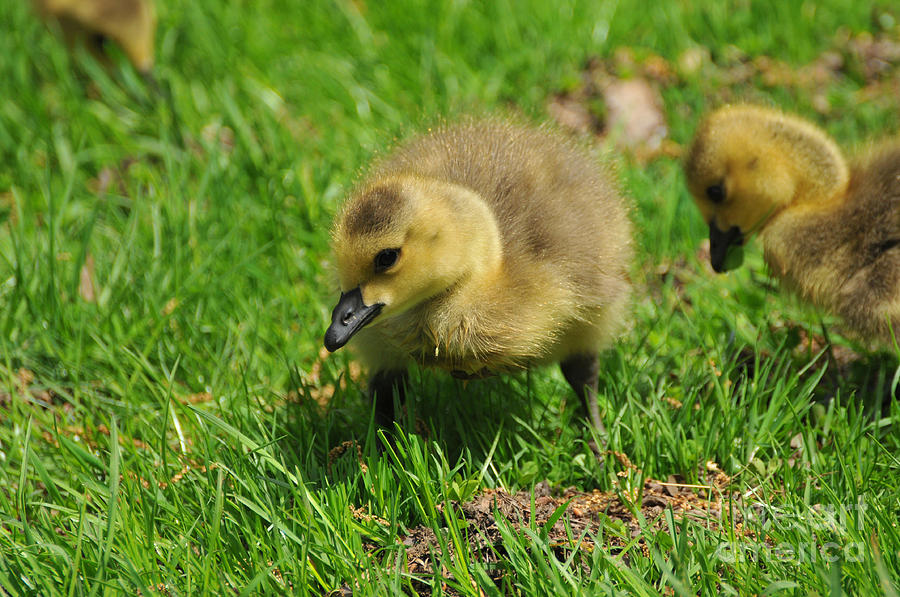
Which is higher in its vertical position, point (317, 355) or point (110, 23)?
point (110, 23)

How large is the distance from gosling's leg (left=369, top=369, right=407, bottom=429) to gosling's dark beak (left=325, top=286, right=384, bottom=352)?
423mm

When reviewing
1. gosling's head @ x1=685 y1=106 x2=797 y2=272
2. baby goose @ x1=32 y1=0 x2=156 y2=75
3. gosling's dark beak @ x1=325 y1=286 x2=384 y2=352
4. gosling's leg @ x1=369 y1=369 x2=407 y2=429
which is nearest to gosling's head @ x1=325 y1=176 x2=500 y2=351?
gosling's dark beak @ x1=325 y1=286 x2=384 y2=352

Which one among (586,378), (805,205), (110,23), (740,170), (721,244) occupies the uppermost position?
(110,23)

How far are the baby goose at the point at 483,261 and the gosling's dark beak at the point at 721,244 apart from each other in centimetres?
49

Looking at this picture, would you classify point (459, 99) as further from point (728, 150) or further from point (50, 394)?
point (50, 394)

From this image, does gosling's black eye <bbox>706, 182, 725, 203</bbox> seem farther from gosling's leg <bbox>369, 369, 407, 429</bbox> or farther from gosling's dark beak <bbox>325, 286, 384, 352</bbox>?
gosling's dark beak <bbox>325, 286, 384, 352</bbox>

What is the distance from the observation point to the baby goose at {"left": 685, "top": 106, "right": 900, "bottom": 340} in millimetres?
3020

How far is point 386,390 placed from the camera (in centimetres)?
298

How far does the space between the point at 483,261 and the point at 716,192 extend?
43.7 inches

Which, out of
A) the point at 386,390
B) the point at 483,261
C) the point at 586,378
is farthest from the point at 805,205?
the point at 386,390

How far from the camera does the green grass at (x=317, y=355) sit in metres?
2.45

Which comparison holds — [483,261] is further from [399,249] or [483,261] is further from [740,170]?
[740,170]

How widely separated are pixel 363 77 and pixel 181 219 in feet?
4.99

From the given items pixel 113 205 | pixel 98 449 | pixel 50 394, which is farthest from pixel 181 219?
pixel 98 449
